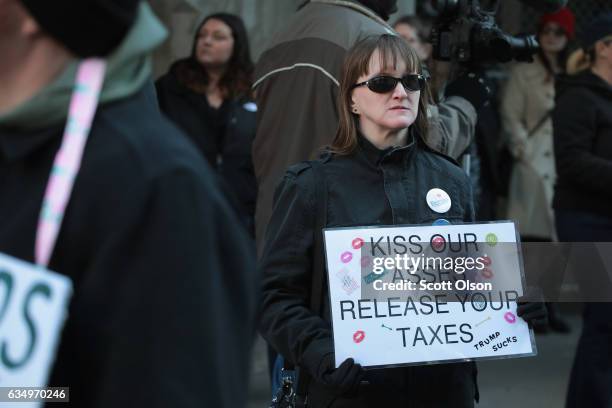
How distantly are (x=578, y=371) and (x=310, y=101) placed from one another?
6.49 feet

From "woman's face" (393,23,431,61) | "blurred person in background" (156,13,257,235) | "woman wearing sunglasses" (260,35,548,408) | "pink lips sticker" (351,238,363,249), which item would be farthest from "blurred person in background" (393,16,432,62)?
"pink lips sticker" (351,238,363,249)

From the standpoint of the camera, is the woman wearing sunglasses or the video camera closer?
the woman wearing sunglasses

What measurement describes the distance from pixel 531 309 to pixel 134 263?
7.11ft

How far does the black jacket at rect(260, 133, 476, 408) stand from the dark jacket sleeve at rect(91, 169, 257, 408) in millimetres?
1786

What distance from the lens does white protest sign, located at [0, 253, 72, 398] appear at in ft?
5.20

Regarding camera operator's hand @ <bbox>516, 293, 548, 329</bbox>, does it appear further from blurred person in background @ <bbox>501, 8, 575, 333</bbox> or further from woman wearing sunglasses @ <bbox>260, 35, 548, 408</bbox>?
blurred person in background @ <bbox>501, 8, 575, 333</bbox>

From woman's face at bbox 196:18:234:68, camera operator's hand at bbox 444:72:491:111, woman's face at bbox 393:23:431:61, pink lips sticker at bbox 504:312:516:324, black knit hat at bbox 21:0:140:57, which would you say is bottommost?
black knit hat at bbox 21:0:140:57

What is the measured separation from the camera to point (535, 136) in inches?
334

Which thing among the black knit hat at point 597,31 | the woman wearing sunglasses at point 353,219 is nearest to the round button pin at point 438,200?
the woman wearing sunglasses at point 353,219

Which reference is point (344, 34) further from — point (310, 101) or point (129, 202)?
point (129, 202)

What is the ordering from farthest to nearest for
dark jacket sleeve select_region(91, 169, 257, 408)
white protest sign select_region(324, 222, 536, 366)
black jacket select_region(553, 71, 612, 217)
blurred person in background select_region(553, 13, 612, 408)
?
1. black jacket select_region(553, 71, 612, 217)
2. blurred person in background select_region(553, 13, 612, 408)
3. white protest sign select_region(324, 222, 536, 366)
4. dark jacket sleeve select_region(91, 169, 257, 408)

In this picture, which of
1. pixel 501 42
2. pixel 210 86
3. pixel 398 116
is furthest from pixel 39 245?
pixel 210 86

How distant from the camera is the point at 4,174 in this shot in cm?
169

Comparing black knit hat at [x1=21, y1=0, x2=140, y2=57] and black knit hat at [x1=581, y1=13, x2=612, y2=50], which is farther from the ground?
black knit hat at [x1=581, y1=13, x2=612, y2=50]
